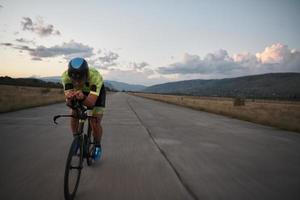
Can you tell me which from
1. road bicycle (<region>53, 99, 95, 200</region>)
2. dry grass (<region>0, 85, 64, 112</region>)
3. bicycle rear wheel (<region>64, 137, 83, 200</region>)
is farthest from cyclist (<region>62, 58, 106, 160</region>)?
dry grass (<region>0, 85, 64, 112</region>)

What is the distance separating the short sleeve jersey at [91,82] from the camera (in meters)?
4.04

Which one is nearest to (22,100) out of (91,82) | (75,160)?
(91,82)

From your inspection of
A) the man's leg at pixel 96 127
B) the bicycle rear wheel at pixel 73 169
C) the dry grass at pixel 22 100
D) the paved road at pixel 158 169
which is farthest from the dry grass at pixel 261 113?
the dry grass at pixel 22 100

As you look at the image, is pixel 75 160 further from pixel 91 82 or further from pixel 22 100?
pixel 22 100

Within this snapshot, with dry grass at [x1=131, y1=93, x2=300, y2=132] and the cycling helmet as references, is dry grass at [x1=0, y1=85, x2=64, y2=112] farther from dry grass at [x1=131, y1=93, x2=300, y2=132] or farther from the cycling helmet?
dry grass at [x1=131, y1=93, x2=300, y2=132]

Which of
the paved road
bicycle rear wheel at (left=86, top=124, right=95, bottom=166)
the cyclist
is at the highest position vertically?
the cyclist

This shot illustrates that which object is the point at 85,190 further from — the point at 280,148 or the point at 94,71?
the point at 280,148

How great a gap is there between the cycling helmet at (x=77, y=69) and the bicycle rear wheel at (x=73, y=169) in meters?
0.88

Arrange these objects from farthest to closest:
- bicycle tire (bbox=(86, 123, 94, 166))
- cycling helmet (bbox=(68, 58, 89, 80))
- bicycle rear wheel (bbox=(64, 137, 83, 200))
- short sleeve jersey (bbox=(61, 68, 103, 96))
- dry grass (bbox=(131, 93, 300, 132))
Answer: dry grass (bbox=(131, 93, 300, 132)) → bicycle tire (bbox=(86, 123, 94, 166)) → short sleeve jersey (bbox=(61, 68, 103, 96)) → cycling helmet (bbox=(68, 58, 89, 80)) → bicycle rear wheel (bbox=(64, 137, 83, 200))

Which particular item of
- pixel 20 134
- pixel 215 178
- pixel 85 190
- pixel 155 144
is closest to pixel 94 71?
pixel 85 190

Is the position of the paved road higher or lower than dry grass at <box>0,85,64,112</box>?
higher

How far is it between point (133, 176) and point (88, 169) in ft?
2.95

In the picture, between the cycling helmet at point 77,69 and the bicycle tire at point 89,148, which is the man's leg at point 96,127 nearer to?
the bicycle tire at point 89,148

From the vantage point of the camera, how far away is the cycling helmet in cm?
373
